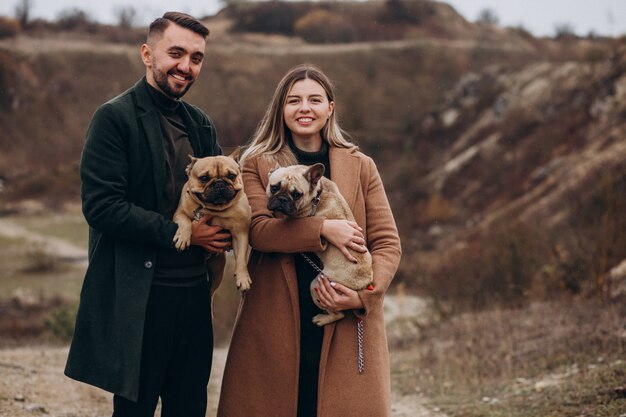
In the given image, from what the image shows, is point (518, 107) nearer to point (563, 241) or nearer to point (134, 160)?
point (563, 241)

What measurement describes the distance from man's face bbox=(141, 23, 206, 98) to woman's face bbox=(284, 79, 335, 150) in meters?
0.67

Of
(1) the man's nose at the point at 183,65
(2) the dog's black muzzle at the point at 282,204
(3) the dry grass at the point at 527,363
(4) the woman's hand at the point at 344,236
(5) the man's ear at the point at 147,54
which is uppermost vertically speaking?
(5) the man's ear at the point at 147,54

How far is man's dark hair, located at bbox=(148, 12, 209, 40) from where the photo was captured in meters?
4.14

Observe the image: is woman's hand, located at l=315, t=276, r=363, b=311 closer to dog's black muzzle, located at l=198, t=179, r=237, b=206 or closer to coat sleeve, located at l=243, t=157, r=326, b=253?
coat sleeve, located at l=243, t=157, r=326, b=253

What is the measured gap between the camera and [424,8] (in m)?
55.5

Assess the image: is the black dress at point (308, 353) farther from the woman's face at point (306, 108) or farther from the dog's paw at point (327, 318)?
the woman's face at point (306, 108)

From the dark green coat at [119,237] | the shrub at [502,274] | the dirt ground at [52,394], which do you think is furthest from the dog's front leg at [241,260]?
the shrub at [502,274]

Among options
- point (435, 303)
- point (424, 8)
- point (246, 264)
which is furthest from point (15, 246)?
point (424, 8)

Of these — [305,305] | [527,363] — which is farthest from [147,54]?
[527,363]

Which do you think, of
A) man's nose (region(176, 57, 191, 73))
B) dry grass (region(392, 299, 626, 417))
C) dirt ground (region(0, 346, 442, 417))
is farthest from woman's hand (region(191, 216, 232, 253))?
dry grass (region(392, 299, 626, 417))

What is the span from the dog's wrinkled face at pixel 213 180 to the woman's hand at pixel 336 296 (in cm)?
81

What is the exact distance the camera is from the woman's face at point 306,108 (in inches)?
174

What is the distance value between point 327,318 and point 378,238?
64 cm

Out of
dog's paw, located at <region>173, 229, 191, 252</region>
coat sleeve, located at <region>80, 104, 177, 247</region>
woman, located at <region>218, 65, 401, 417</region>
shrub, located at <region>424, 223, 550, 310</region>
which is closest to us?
coat sleeve, located at <region>80, 104, 177, 247</region>
